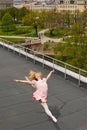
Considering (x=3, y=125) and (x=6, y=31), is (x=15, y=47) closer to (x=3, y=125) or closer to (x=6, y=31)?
(x=3, y=125)

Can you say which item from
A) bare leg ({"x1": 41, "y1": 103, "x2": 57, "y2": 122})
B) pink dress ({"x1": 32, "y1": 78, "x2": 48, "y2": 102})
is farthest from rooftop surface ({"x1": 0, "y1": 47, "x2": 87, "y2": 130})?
pink dress ({"x1": 32, "y1": 78, "x2": 48, "y2": 102})

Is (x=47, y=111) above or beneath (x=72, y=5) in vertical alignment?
above

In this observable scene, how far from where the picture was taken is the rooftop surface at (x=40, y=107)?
35.7ft

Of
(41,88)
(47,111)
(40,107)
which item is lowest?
(40,107)

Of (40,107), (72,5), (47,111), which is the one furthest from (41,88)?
(72,5)

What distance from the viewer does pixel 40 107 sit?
12.4 metres

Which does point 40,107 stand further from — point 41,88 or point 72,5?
point 72,5

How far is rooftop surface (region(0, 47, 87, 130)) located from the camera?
35.7 feet

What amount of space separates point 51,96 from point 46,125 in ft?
9.67

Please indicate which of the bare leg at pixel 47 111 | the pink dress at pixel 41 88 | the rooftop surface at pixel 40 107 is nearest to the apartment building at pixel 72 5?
the rooftop surface at pixel 40 107

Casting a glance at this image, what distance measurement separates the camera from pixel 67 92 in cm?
1404

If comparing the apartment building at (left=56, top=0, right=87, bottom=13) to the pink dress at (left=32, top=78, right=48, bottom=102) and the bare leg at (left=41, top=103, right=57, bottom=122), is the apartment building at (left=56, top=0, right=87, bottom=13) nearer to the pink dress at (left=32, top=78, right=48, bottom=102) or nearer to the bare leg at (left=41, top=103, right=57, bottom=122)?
the bare leg at (left=41, top=103, right=57, bottom=122)

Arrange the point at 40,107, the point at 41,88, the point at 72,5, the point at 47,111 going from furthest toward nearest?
the point at 72,5
the point at 40,107
the point at 47,111
the point at 41,88

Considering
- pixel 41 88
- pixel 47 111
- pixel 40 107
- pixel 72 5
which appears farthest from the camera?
pixel 72 5
